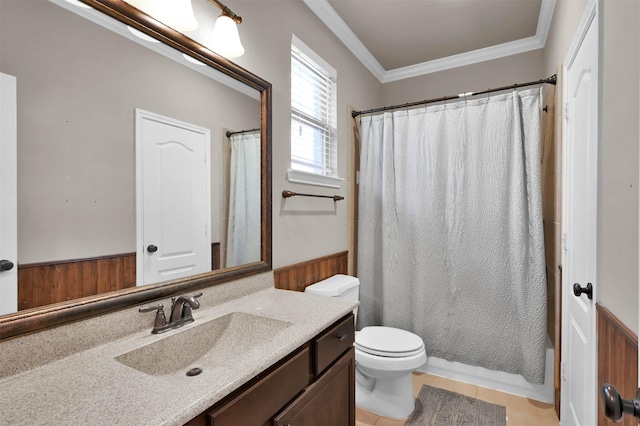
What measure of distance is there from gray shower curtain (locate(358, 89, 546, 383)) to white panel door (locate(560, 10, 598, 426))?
0.34 metres

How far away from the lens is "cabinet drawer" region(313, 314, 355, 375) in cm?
117

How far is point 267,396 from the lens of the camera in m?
0.93

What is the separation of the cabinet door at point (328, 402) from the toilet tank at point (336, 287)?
1.83 feet

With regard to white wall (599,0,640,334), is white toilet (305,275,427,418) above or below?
below

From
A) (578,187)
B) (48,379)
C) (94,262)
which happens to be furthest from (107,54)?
(578,187)

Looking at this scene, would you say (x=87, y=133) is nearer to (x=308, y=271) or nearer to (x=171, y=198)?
(x=171, y=198)

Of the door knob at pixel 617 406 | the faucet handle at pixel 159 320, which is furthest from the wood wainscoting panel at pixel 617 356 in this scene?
the faucet handle at pixel 159 320

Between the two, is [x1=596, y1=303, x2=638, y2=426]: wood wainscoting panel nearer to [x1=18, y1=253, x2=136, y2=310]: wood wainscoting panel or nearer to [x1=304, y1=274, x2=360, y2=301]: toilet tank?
[x1=304, y1=274, x2=360, y2=301]: toilet tank

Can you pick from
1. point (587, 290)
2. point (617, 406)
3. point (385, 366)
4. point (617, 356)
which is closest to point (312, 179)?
point (385, 366)

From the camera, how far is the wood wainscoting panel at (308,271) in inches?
71.9

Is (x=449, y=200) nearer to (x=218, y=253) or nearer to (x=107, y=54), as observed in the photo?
(x=218, y=253)

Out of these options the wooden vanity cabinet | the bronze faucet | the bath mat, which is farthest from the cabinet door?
the bath mat

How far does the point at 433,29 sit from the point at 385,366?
94.3 inches

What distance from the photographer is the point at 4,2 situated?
2.67 feet
